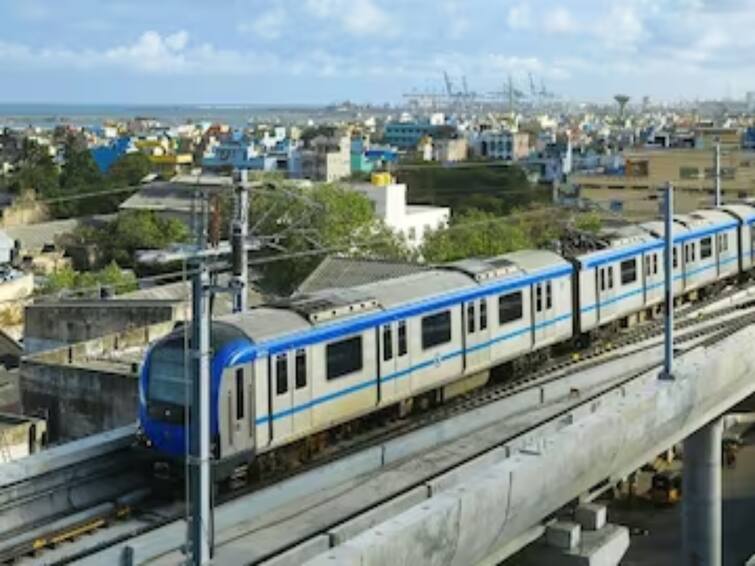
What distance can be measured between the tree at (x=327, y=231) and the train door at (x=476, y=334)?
2042 cm

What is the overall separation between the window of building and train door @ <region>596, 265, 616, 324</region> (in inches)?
1420

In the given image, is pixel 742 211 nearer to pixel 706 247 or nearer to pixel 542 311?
pixel 706 247

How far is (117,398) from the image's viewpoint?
1859 cm

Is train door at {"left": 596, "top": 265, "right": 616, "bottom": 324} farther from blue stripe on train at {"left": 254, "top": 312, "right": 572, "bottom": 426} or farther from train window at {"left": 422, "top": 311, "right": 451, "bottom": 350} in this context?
train window at {"left": 422, "top": 311, "right": 451, "bottom": 350}

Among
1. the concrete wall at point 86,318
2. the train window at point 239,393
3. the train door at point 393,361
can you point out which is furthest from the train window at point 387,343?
the concrete wall at point 86,318

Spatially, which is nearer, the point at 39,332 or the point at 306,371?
the point at 306,371

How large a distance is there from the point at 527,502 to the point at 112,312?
16421 millimetres

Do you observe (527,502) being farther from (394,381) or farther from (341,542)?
(394,381)

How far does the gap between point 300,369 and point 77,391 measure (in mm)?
8255

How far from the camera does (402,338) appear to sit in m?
14.1

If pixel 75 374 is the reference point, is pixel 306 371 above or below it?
above

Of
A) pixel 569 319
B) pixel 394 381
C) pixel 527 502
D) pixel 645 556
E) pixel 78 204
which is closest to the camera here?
pixel 527 502

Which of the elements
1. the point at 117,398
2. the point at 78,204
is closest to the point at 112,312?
the point at 117,398

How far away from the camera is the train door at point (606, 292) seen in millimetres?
19406
